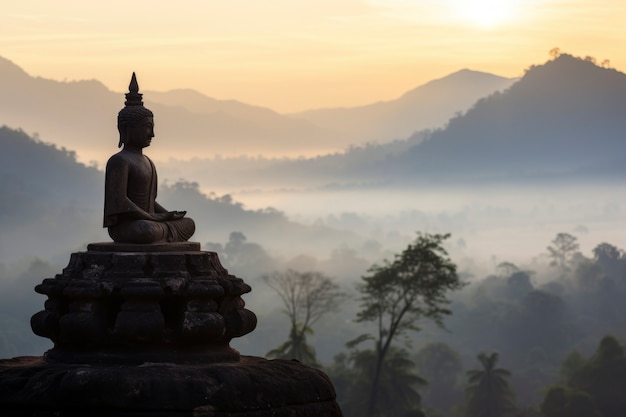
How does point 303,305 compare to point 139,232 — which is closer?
point 139,232

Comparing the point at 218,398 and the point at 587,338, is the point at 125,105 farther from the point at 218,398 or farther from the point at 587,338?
the point at 587,338

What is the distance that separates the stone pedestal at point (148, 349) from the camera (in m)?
16.3

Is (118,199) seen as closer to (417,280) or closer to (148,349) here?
(148,349)

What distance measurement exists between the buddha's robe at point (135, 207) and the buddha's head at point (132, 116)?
0.70 ft

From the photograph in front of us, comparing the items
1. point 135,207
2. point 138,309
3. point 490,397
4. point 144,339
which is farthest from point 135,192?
point 490,397

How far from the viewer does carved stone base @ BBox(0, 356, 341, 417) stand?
1620cm

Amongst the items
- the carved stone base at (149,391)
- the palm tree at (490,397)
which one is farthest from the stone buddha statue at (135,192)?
the palm tree at (490,397)

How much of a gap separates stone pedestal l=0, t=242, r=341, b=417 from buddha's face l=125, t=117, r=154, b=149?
128 centimetres

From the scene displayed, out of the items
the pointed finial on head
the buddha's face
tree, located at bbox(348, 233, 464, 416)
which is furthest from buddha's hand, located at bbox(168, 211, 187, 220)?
tree, located at bbox(348, 233, 464, 416)

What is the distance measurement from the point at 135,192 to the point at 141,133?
2.04ft

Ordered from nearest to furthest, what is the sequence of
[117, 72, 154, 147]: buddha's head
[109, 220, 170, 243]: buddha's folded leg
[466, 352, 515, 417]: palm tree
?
1. [109, 220, 170, 243]: buddha's folded leg
2. [117, 72, 154, 147]: buddha's head
3. [466, 352, 515, 417]: palm tree

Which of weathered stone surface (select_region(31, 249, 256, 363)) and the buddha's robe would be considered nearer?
weathered stone surface (select_region(31, 249, 256, 363))

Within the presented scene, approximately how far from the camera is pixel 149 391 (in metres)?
16.2

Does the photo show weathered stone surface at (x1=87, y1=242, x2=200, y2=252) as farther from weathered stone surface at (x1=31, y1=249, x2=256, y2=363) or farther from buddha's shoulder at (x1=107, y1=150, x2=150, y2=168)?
buddha's shoulder at (x1=107, y1=150, x2=150, y2=168)
